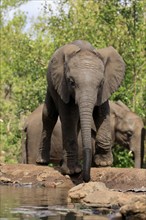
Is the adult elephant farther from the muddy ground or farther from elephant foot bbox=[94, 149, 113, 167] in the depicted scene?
the muddy ground

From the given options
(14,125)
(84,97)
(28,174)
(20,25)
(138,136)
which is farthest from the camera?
(20,25)

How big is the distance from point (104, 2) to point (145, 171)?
9041mm

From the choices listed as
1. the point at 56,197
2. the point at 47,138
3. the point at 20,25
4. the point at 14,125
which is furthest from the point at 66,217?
the point at 20,25

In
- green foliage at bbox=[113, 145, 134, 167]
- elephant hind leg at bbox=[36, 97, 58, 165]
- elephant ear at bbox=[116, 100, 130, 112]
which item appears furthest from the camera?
elephant ear at bbox=[116, 100, 130, 112]

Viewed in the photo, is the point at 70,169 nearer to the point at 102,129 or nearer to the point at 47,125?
the point at 102,129

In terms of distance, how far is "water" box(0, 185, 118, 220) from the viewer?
795 cm

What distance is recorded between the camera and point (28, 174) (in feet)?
40.2

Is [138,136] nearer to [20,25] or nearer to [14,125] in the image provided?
[14,125]

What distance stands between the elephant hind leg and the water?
2645 mm

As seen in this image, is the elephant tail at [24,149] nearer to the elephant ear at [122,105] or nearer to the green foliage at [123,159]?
the green foliage at [123,159]

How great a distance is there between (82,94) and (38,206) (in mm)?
2833

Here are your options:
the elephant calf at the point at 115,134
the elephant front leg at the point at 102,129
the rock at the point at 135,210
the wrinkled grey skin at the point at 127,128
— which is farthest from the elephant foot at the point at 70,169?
the wrinkled grey skin at the point at 127,128

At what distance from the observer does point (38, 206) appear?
888cm

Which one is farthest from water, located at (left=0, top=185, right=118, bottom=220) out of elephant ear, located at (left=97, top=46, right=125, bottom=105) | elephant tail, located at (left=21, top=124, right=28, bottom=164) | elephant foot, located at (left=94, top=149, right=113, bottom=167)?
elephant tail, located at (left=21, top=124, right=28, bottom=164)
